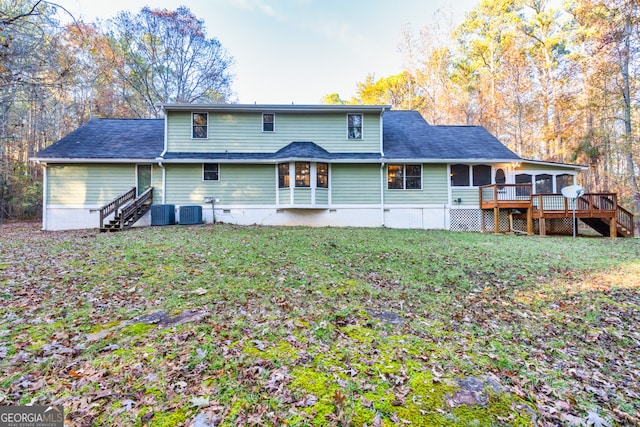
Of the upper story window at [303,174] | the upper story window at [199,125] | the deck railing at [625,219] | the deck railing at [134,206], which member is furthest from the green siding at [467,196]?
the deck railing at [134,206]

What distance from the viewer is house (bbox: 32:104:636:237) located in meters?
13.1

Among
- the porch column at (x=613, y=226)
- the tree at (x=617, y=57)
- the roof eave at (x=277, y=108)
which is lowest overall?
the porch column at (x=613, y=226)

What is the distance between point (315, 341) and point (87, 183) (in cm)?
1483

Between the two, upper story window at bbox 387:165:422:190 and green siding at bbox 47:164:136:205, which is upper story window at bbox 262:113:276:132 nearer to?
upper story window at bbox 387:165:422:190

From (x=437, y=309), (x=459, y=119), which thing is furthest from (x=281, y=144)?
(x=459, y=119)

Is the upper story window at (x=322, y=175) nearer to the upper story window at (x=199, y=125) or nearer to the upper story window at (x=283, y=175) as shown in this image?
the upper story window at (x=283, y=175)

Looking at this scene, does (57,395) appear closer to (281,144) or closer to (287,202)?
(287,202)

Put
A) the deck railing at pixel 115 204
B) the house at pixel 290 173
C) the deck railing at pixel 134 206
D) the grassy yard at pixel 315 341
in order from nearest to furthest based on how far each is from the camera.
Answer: the grassy yard at pixel 315 341, the deck railing at pixel 115 204, the deck railing at pixel 134 206, the house at pixel 290 173

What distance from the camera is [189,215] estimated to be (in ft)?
42.4

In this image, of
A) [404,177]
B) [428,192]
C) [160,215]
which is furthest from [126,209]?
[428,192]

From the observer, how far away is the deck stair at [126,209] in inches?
439

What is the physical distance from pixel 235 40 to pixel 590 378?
27735mm

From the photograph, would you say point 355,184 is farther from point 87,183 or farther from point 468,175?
point 87,183

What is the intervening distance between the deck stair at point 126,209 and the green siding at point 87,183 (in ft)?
2.91
